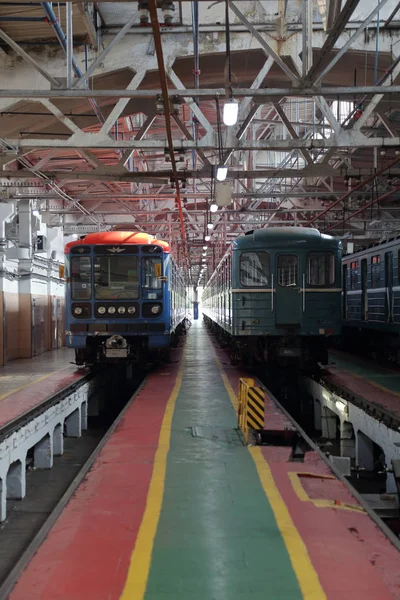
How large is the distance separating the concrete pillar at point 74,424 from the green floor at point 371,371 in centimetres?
575

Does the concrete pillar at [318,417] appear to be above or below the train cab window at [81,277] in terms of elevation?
below

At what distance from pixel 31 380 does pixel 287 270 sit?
579 centimetres

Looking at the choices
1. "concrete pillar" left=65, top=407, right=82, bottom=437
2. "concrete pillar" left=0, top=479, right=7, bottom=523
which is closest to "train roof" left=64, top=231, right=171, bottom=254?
"concrete pillar" left=65, top=407, right=82, bottom=437

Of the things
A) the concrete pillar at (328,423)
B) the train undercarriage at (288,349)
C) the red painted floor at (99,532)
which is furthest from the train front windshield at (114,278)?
the red painted floor at (99,532)

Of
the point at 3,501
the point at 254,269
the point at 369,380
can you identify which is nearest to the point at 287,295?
the point at 254,269

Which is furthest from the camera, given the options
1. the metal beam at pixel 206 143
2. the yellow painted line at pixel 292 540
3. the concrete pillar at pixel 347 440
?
the concrete pillar at pixel 347 440

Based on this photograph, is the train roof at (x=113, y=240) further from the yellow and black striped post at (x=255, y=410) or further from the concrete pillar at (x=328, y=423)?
the yellow and black striped post at (x=255, y=410)

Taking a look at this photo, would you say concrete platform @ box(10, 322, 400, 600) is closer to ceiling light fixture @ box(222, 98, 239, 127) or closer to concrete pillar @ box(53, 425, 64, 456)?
concrete pillar @ box(53, 425, 64, 456)

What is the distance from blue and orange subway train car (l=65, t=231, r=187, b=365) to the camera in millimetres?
12773

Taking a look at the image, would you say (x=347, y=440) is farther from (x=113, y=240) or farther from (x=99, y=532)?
(x=99, y=532)

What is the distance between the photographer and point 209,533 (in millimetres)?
4621

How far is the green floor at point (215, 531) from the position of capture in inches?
148

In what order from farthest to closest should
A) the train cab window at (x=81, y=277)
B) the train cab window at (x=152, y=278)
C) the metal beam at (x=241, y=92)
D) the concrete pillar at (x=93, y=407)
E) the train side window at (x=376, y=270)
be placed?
the train side window at (x=376, y=270) < the concrete pillar at (x=93, y=407) < the train cab window at (x=152, y=278) < the train cab window at (x=81, y=277) < the metal beam at (x=241, y=92)

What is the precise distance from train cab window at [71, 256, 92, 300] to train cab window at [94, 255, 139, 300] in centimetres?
15
